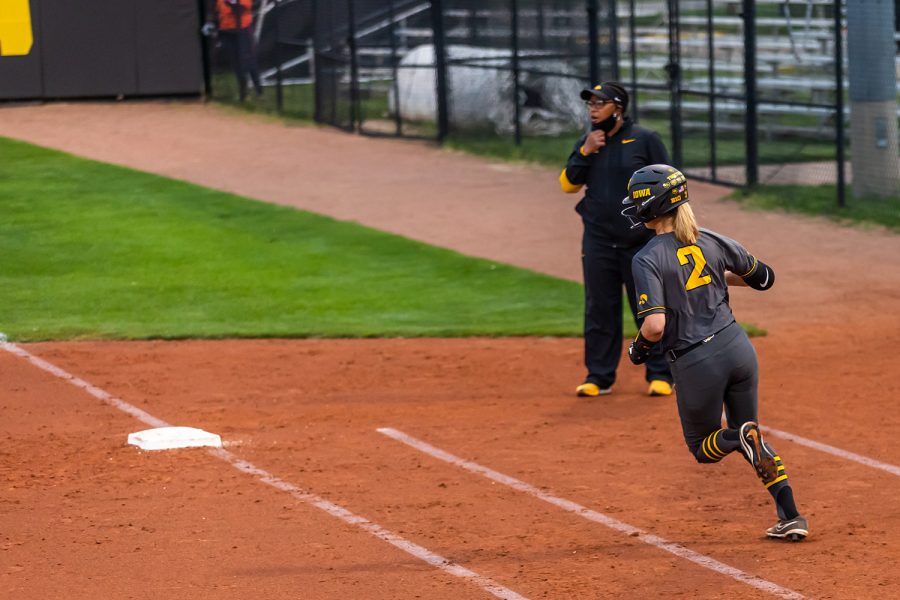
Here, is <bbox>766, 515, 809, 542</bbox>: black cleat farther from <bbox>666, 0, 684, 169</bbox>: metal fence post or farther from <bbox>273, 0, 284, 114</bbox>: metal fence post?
<bbox>273, 0, 284, 114</bbox>: metal fence post

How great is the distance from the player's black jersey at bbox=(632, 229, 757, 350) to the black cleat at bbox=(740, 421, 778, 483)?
0.51 meters

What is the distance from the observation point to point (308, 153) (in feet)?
73.4

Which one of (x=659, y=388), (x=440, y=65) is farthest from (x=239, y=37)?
(x=659, y=388)

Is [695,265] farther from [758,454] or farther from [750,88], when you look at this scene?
[750,88]

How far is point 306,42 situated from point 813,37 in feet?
29.6

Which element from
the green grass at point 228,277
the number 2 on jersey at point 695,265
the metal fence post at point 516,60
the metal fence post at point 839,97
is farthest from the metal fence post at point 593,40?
the number 2 on jersey at point 695,265

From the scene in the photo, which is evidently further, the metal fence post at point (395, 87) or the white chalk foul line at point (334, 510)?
the metal fence post at point (395, 87)

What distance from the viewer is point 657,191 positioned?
6648mm

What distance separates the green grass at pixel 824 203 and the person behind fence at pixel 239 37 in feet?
35.9

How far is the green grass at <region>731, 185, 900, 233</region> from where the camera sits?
16.8 metres

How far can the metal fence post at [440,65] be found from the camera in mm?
22562

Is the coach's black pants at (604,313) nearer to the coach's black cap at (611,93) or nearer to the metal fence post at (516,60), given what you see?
the coach's black cap at (611,93)

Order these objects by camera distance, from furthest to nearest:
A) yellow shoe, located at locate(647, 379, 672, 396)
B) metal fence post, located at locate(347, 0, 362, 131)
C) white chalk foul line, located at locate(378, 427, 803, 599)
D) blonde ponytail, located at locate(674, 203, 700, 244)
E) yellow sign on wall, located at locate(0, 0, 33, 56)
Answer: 1. yellow sign on wall, located at locate(0, 0, 33, 56)
2. metal fence post, located at locate(347, 0, 362, 131)
3. yellow shoe, located at locate(647, 379, 672, 396)
4. blonde ponytail, located at locate(674, 203, 700, 244)
5. white chalk foul line, located at locate(378, 427, 803, 599)

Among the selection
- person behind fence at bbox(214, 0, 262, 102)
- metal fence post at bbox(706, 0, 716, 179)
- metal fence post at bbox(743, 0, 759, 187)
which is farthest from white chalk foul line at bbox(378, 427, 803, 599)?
person behind fence at bbox(214, 0, 262, 102)
